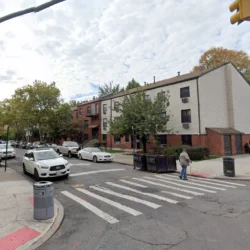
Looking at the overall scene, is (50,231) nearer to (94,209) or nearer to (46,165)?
(94,209)

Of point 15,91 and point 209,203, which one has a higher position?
point 15,91

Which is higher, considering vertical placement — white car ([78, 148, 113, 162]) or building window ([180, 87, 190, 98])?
building window ([180, 87, 190, 98])

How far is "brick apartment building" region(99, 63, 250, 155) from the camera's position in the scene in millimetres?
23766

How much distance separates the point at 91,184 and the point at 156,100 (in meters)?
15.4

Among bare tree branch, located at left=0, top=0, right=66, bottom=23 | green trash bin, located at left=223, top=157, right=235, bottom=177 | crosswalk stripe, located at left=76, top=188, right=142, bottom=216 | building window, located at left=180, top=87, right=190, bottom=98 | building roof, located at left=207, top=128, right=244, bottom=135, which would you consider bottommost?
crosswalk stripe, located at left=76, top=188, right=142, bottom=216

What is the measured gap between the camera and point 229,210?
6.67 metres

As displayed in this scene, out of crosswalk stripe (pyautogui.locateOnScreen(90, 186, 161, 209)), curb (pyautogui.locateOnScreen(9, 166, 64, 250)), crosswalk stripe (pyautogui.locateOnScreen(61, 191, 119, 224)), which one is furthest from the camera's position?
crosswalk stripe (pyautogui.locateOnScreen(90, 186, 161, 209))

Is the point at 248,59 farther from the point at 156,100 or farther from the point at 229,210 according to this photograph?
the point at 229,210

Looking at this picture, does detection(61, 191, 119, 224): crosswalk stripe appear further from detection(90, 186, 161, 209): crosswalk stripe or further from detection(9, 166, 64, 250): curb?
detection(90, 186, 161, 209): crosswalk stripe

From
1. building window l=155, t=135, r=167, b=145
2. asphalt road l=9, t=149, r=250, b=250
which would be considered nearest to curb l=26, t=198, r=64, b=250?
asphalt road l=9, t=149, r=250, b=250

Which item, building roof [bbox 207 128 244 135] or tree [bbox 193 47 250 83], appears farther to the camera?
tree [bbox 193 47 250 83]

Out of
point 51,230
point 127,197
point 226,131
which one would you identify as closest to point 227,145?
point 226,131

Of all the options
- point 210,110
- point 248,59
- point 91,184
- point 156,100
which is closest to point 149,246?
point 91,184

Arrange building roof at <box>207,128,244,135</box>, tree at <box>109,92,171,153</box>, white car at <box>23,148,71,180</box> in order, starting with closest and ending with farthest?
white car at <box>23,148,71,180</box>, tree at <box>109,92,171,153</box>, building roof at <box>207,128,244,135</box>
